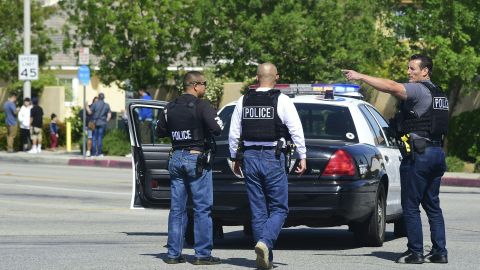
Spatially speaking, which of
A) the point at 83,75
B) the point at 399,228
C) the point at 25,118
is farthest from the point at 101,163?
the point at 399,228

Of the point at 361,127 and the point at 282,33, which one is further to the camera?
the point at 282,33

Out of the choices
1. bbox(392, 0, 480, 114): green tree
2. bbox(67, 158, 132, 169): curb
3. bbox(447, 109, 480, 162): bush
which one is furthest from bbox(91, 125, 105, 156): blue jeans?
bbox(447, 109, 480, 162): bush

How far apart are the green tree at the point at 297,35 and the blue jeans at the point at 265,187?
23.7 meters

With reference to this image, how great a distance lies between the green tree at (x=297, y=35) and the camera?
3475 cm

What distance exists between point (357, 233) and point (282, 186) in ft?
7.61

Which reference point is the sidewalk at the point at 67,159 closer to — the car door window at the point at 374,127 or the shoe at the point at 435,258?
the car door window at the point at 374,127

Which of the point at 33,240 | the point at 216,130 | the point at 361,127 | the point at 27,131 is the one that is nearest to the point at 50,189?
the point at 33,240

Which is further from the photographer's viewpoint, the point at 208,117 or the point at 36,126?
the point at 36,126

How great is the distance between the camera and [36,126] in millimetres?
38312

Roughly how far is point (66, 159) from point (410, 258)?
24.5 meters

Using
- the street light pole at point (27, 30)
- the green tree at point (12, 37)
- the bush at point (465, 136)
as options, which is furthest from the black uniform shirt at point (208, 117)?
the green tree at point (12, 37)

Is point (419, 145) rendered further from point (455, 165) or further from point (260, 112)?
point (455, 165)

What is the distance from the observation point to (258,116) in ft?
35.4

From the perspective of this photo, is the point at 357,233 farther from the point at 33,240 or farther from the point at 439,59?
the point at 439,59
